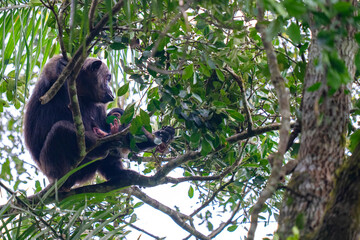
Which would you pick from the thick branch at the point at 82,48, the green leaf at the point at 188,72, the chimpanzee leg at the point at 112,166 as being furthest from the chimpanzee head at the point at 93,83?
the green leaf at the point at 188,72

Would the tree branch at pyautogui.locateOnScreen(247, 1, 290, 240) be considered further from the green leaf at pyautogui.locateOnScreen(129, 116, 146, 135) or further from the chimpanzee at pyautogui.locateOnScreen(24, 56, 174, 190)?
the chimpanzee at pyautogui.locateOnScreen(24, 56, 174, 190)

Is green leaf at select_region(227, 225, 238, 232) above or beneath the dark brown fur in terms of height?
beneath

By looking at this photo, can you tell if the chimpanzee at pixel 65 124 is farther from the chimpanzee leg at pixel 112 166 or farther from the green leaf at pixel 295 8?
the green leaf at pixel 295 8

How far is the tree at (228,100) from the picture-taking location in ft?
4.79

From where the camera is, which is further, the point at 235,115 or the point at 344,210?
the point at 235,115

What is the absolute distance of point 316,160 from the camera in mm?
1574

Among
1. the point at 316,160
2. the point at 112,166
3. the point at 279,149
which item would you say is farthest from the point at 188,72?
the point at 112,166

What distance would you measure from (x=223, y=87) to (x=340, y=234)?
2033 mm

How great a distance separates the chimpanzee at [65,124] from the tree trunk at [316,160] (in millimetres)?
2618

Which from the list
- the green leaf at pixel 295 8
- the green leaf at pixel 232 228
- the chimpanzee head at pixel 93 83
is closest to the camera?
the green leaf at pixel 295 8

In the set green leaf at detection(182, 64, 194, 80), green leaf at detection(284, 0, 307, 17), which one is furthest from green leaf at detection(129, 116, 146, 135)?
green leaf at detection(284, 0, 307, 17)

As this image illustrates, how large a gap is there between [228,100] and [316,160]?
1719 millimetres

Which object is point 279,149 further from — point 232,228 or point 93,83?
point 93,83

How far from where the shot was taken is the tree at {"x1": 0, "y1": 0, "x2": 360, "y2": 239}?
1459 millimetres
